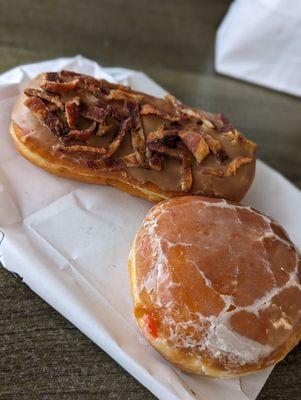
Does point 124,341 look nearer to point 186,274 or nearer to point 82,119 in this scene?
point 186,274

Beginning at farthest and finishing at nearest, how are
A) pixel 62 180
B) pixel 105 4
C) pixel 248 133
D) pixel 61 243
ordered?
1. pixel 105 4
2. pixel 248 133
3. pixel 62 180
4. pixel 61 243

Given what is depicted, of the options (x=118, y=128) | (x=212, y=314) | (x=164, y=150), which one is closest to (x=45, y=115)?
(x=118, y=128)

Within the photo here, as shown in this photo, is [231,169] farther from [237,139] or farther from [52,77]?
[52,77]

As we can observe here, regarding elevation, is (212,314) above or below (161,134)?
below

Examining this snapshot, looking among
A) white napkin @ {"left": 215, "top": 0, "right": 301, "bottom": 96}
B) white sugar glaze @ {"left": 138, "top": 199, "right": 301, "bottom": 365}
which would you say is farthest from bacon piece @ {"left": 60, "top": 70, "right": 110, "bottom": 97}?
white napkin @ {"left": 215, "top": 0, "right": 301, "bottom": 96}

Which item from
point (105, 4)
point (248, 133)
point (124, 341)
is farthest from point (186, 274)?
point (105, 4)

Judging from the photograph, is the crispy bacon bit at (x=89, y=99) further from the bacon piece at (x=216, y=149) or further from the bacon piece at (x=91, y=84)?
the bacon piece at (x=216, y=149)
